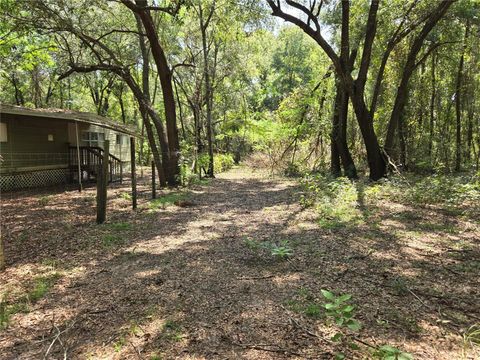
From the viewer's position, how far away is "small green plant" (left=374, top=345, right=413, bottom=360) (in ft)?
7.18

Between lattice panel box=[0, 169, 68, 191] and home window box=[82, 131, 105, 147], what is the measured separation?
8.20 feet

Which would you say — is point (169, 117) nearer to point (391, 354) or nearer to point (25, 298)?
point (25, 298)

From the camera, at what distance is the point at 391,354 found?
2379 mm

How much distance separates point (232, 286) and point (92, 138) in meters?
15.2

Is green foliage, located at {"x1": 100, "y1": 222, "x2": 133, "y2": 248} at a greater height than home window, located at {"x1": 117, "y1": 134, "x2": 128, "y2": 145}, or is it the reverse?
home window, located at {"x1": 117, "y1": 134, "x2": 128, "y2": 145}

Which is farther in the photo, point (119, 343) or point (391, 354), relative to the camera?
point (119, 343)

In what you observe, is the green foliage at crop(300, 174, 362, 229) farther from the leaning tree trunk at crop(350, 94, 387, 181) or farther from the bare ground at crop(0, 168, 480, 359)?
the leaning tree trunk at crop(350, 94, 387, 181)

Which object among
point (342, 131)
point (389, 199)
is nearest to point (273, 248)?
point (389, 199)

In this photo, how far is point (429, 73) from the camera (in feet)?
49.5

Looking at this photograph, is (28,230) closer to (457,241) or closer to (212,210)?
(212,210)

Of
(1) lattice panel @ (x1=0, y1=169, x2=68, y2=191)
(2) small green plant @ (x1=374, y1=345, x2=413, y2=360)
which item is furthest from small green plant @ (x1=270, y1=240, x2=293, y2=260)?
(1) lattice panel @ (x1=0, y1=169, x2=68, y2=191)

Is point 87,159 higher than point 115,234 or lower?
higher

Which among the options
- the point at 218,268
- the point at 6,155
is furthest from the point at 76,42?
the point at 218,268

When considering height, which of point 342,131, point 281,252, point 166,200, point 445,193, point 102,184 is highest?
point 342,131
